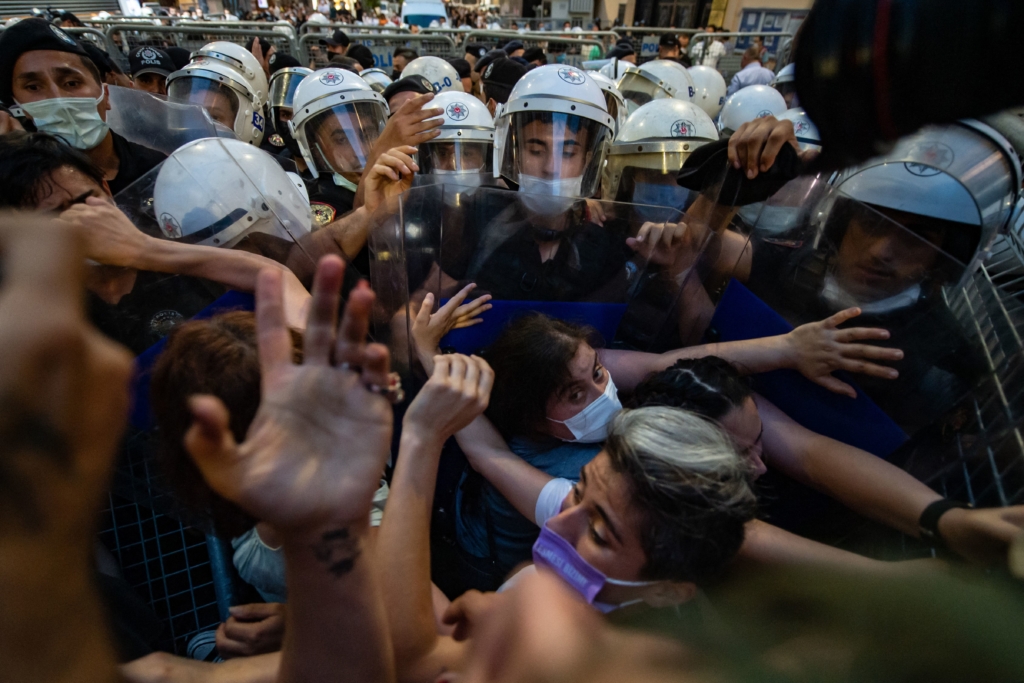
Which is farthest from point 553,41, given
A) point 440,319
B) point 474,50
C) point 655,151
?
point 440,319

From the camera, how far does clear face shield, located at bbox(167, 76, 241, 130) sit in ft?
12.6

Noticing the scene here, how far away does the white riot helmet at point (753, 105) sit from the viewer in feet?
15.6

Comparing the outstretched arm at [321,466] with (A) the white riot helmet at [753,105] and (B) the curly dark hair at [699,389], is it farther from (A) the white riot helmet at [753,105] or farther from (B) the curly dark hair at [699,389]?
(A) the white riot helmet at [753,105]

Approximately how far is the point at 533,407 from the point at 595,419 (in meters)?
0.21

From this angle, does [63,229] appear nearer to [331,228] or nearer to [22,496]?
[22,496]

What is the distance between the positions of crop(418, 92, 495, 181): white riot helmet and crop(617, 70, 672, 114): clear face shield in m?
2.89

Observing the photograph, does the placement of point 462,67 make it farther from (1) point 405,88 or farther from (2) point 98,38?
(2) point 98,38

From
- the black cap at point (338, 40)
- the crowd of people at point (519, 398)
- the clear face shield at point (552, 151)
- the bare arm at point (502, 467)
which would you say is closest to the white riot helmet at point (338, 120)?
the crowd of people at point (519, 398)

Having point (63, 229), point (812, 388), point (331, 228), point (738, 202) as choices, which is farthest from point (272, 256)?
point (812, 388)

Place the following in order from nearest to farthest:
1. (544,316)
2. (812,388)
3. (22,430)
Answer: (22,430), (812,388), (544,316)

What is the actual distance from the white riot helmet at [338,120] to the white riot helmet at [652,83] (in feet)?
10.5

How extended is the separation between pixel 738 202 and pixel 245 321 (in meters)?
1.67

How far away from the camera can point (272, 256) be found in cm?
199

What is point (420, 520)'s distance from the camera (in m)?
1.07
